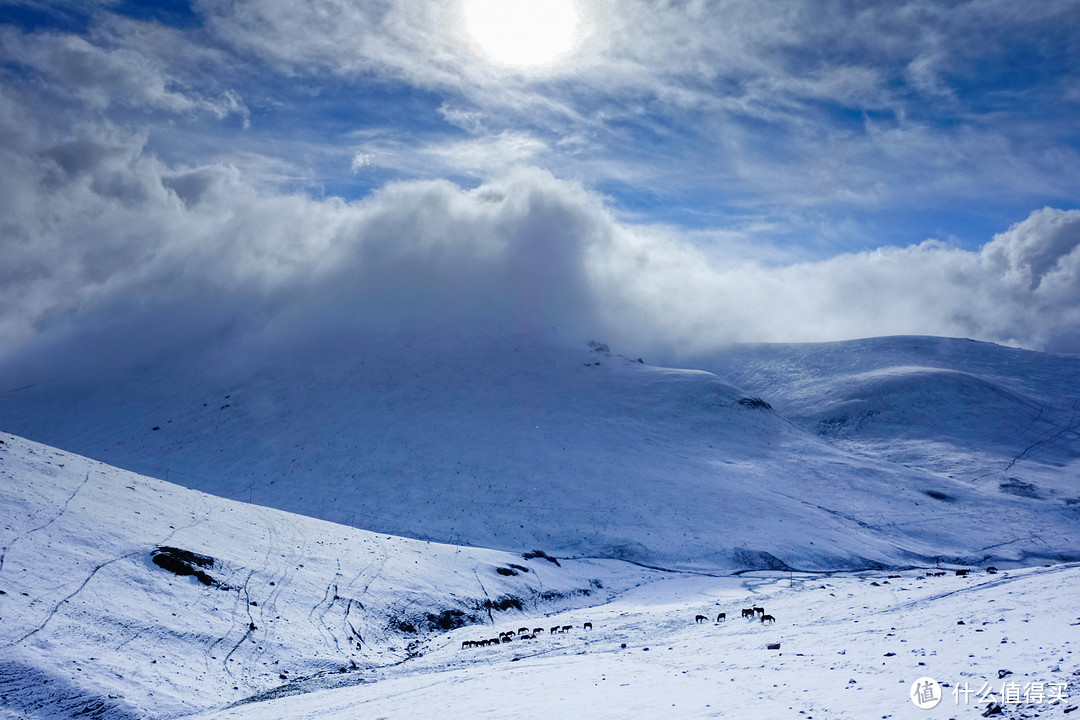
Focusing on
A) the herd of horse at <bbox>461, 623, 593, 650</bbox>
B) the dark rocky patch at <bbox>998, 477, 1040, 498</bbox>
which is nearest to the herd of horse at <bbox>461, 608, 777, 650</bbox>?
the herd of horse at <bbox>461, 623, 593, 650</bbox>

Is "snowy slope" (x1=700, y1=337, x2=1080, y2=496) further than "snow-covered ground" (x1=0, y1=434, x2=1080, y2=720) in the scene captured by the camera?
Yes

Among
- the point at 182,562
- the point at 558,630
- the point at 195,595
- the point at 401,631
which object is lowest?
the point at 558,630

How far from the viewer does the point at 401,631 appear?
107 ft

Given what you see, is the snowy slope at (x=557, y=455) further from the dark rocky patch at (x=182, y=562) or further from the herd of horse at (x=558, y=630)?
the dark rocky patch at (x=182, y=562)

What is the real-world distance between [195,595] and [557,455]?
45.5 metres

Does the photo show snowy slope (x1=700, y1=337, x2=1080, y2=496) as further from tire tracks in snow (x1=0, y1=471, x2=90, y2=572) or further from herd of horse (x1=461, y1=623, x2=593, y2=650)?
tire tracks in snow (x1=0, y1=471, x2=90, y2=572)

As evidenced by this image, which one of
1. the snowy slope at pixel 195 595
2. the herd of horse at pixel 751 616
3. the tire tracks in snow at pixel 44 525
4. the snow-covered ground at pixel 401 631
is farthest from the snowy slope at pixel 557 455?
the tire tracks in snow at pixel 44 525

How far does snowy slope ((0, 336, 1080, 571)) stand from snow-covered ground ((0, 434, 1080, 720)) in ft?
41.7

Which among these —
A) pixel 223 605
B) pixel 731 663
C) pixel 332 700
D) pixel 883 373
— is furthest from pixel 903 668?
pixel 883 373

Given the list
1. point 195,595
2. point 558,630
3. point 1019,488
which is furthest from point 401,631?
point 1019,488

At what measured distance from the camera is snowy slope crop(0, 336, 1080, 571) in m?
56.6

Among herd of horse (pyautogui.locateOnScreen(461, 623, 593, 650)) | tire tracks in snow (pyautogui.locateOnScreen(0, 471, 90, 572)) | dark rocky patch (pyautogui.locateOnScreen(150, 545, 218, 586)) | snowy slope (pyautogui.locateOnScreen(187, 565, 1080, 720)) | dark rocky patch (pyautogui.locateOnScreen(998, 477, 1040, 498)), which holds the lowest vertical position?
snowy slope (pyautogui.locateOnScreen(187, 565, 1080, 720))

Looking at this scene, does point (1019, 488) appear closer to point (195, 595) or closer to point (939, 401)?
point (939, 401)

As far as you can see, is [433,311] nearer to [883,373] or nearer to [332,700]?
[883,373]
